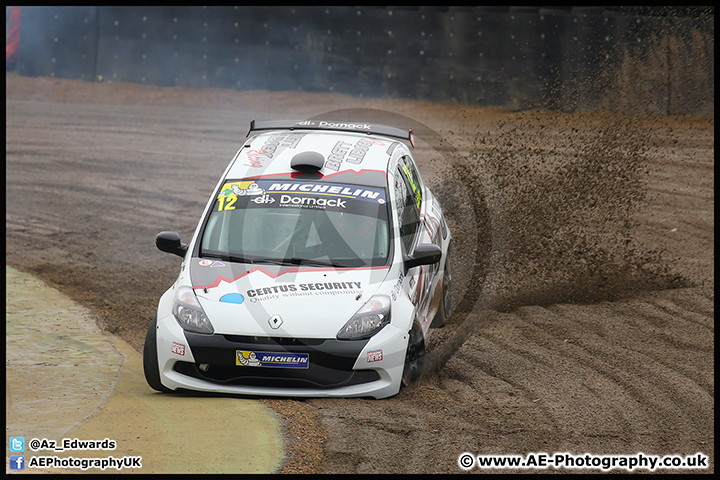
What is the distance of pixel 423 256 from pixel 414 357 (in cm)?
80

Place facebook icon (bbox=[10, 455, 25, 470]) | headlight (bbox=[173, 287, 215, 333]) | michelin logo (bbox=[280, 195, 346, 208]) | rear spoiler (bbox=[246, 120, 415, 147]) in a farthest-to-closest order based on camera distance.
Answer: rear spoiler (bbox=[246, 120, 415, 147])
michelin logo (bbox=[280, 195, 346, 208])
headlight (bbox=[173, 287, 215, 333])
facebook icon (bbox=[10, 455, 25, 470])

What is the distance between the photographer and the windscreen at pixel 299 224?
20.3ft

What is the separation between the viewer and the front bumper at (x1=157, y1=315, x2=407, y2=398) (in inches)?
215

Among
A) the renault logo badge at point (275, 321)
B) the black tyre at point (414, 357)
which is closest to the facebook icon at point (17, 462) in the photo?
the renault logo badge at point (275, 321)

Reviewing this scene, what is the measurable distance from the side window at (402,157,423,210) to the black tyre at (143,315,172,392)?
2.87 meters

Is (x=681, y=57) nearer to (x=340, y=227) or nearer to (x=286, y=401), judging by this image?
(x=340, y=227)

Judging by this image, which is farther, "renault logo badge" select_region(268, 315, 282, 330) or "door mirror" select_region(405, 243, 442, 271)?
"door mirror" select_region(405, 243, 442, 271)

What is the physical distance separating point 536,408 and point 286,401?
6.00 ft

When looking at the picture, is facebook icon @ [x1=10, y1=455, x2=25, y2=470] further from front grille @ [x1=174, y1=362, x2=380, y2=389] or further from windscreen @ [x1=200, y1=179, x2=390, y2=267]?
windscreen @ [x1=200, y1=179, x2=390, y2=267]

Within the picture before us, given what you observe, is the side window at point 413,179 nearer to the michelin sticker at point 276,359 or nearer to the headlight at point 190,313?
the michelin sticker at point 276,359

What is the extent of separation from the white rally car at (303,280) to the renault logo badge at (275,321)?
0.01m

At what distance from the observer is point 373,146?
7.31 metres

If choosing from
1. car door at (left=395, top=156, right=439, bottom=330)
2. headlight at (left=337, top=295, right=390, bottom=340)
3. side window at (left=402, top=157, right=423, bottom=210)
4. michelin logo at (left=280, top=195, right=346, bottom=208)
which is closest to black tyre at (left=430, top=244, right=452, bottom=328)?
car door at (left=395, top=156, right=439, bottom=330)

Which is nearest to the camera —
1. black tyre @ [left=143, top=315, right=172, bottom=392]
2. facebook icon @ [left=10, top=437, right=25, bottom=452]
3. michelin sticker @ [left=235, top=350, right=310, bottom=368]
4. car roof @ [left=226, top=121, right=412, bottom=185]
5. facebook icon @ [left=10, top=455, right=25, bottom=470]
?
facebook icon @ [left=10, top=455, right=25, bottom=470]
